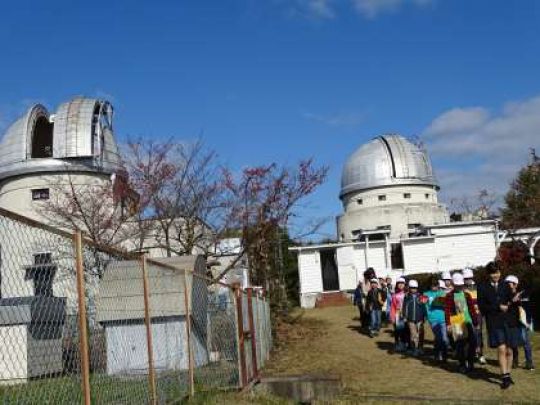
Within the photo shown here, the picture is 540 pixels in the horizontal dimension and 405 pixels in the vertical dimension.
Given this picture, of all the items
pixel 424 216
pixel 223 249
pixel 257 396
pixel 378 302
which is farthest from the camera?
pixel 424 216

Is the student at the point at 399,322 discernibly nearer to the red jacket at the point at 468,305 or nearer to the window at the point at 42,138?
the red jacket at the point at 468,305

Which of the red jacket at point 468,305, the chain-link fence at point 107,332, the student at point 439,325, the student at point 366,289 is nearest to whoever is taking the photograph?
the chain-link fence at point 107,332

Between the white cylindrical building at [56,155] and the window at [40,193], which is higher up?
the white cylindrical building at [56,155]

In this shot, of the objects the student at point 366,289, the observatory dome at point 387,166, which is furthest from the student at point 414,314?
the observatory dome at point 387,166

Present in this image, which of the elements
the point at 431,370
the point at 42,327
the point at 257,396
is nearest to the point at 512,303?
the point at 431,370

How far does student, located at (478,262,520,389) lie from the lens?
10211mm

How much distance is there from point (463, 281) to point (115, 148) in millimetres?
28214

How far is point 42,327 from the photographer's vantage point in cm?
676

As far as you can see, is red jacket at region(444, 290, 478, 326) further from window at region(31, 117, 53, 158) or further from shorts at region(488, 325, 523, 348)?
window at region(31, 117, 53, 158)

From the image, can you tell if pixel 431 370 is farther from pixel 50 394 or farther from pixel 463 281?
pixel 50 394

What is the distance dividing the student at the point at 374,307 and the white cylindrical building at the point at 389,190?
1156 inches

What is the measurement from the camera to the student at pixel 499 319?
1021 centimetres

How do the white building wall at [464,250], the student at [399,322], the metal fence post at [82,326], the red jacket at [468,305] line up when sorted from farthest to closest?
the white building wall at [464,250]
the student at [399,322]
the red jacket at [468,305]
the metal fence post at [82,326]

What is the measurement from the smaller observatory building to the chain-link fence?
80.1 ft
